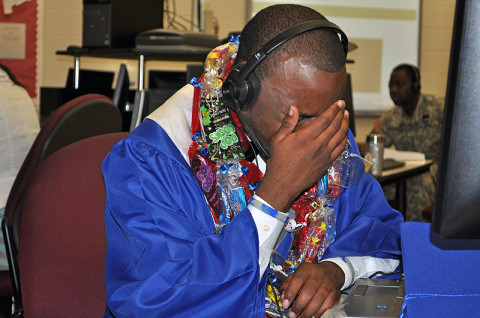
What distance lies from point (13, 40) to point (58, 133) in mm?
3880

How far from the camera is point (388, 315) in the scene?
2.78ft

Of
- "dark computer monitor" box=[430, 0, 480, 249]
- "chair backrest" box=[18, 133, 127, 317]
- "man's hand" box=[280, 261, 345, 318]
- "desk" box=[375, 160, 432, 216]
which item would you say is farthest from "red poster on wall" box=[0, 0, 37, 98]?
"dark computer monitor" box=[430, 0, 480, 249]

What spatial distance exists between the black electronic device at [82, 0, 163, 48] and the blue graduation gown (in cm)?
191

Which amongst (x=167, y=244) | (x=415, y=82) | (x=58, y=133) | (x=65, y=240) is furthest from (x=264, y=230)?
(x=415, y=82)

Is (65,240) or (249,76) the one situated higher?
(249,76)

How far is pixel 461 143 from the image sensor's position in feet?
1.74

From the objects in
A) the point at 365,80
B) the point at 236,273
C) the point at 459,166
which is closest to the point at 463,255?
the point at 459,166

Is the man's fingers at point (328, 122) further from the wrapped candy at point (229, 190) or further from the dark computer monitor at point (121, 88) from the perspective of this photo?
the dark computer monitor at point (121, 88)

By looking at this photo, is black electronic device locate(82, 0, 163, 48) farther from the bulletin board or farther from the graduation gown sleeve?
the bulletin board

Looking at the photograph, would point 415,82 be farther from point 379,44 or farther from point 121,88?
point 121,88

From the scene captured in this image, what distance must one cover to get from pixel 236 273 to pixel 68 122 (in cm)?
Answer: 97

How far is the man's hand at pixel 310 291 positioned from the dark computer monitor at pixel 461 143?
486 millimetres

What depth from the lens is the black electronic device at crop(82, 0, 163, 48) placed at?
2.94 metres

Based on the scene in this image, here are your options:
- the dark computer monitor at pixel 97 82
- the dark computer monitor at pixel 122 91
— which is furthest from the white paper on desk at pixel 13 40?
the dark computer monitor at pixel 122 91
